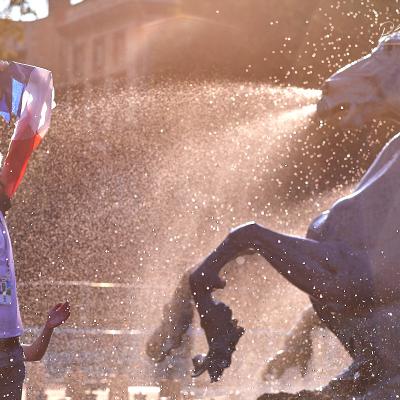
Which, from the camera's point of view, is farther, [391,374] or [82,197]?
[82,197]

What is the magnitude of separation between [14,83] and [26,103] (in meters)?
0.09

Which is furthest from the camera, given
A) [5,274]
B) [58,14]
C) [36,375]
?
[58,14]

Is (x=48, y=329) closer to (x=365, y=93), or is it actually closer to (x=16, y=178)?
(x=16, y=178)

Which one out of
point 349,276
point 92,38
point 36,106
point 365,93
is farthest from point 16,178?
point 92,38

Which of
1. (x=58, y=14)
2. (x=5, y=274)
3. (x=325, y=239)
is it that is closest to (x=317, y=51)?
(x=325, y=239)

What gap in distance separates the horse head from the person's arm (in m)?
2.19

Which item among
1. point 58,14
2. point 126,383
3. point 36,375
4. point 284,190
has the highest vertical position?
point 126,383

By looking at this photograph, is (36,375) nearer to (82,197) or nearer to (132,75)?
(82,197)

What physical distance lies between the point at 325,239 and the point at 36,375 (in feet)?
8.59

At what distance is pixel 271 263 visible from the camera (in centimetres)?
532

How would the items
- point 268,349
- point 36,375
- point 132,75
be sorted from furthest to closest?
point 132,75
point 268,349
point 36,375

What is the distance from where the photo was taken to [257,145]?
66.6ft

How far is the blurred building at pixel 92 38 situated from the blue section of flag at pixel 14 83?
88.5 ft

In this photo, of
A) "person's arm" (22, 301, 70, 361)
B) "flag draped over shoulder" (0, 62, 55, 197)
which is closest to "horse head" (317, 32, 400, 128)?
"flag draped over shoulder" (0, 62, 55, 197)
